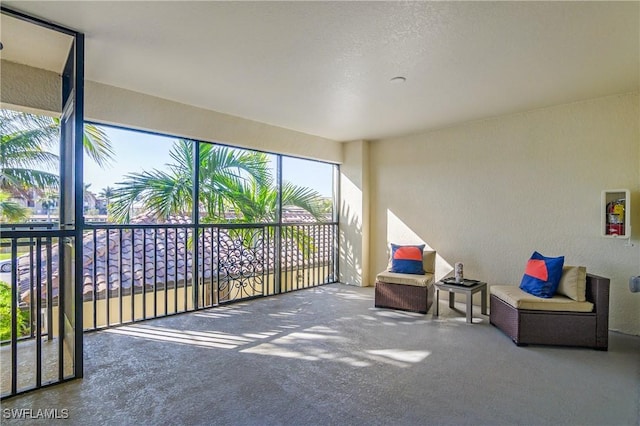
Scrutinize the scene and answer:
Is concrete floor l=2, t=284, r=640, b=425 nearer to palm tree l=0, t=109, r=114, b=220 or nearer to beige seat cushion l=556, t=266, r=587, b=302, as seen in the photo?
beige seat cushion l=556, t=266, r=587, b=302

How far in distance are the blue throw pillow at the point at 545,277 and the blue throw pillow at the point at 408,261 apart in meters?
1.30

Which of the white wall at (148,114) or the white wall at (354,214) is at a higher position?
the white wall at (148,114)

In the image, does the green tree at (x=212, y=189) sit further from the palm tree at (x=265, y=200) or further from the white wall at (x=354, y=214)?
the white wall at (x=354, y=214)

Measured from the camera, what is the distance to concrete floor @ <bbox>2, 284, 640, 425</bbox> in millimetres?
1993

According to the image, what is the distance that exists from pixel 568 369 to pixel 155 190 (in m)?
4.50

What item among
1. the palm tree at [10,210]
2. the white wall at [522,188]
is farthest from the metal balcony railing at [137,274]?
the white wall at [522,188]

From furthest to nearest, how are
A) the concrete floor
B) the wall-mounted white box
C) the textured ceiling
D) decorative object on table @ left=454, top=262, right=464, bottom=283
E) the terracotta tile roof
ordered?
decorative object on table @ left=454, top=262, right=464, bottom=283 → the terracotta tile roof → the wall-mounted white box → the textured ceiling → the concrete floor

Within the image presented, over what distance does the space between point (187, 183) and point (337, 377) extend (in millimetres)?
3023

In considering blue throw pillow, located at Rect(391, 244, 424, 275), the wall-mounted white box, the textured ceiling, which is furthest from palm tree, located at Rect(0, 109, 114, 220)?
the wall-mounted white box

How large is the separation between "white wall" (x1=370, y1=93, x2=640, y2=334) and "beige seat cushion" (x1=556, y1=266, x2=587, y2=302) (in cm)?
76

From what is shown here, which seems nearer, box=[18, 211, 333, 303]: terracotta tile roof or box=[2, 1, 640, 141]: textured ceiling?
box=[2, 1, 640, 141]: textured ceiling

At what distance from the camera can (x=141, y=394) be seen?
7.21 feet

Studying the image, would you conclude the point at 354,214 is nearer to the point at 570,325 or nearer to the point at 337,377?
the point at 570,325

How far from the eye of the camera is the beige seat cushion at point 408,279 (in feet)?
13.4
